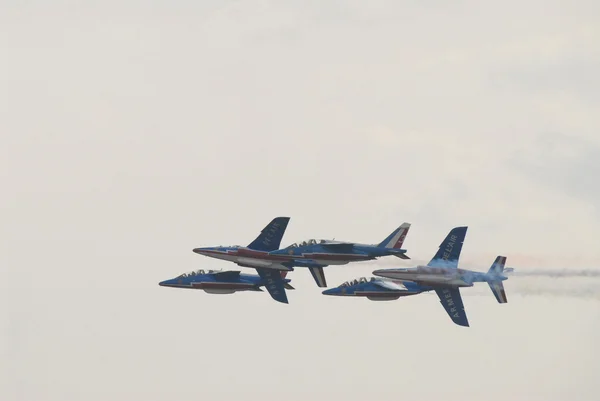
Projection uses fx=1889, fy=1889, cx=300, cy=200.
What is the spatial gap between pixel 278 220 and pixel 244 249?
4553mm

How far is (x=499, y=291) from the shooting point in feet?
618

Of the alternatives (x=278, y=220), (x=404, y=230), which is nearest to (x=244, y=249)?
(x=278, y=220)

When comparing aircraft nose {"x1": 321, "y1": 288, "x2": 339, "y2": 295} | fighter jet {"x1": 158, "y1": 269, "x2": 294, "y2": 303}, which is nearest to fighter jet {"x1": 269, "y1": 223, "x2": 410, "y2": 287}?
Result: aircraft nose {"x1": 321, "y1": 288, "x2": 339, "y2": 295}

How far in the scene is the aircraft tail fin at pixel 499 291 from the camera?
188 m

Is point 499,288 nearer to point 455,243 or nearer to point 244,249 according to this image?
point 455,243

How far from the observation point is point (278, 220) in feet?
622

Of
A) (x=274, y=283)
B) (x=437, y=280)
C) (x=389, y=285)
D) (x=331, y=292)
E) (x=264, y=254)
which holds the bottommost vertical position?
(x=437, y=280)

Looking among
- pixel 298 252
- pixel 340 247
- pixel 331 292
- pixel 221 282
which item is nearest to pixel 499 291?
pixel 340 247

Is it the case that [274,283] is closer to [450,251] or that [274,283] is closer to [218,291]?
[218,291]

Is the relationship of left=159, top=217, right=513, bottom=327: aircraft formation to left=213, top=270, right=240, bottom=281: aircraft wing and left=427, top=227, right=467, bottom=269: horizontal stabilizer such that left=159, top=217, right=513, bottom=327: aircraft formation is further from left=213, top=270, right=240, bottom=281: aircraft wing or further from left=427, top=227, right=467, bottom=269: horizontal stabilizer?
left=213, top=270, right=240, bottom=281: aircraft wing

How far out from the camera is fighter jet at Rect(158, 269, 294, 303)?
196250 millimetres

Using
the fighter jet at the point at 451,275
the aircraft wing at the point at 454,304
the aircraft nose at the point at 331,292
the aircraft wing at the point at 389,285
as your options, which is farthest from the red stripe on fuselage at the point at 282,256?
the aircraft wing at the point at 389,285

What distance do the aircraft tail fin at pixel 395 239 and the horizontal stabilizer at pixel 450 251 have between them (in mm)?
4519

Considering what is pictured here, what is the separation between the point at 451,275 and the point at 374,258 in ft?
32.1
